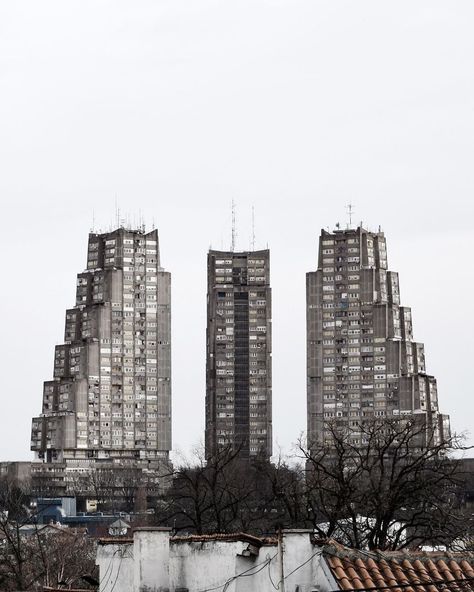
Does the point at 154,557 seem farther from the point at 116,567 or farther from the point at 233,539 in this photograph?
the point at 233,539

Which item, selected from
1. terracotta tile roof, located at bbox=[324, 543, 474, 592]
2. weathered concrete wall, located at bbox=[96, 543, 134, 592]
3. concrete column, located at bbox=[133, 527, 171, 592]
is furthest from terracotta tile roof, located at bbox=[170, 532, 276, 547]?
weathered concrete wall, located at bbox=[96, 543, 134, 592]

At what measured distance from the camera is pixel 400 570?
26828 millimetres

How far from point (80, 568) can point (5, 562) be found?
60.5 ft

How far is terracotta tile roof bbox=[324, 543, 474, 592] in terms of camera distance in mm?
26156

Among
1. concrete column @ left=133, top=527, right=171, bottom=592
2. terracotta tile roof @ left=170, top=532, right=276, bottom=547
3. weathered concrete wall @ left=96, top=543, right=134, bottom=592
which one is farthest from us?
weathered concrete wall @ left=96, top=543, right=134, bottom=592

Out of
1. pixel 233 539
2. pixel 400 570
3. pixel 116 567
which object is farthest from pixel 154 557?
pixel 400 570

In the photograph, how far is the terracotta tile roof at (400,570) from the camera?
1030 inches

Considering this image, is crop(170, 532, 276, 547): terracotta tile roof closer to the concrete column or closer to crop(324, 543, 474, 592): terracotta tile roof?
the concrete column

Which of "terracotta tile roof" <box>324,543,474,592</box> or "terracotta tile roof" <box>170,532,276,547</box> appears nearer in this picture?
"terracotta tile roof" <box>324,543,474,592</box>

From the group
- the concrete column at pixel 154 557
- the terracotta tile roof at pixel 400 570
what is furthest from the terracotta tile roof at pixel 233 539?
the terracotta tile roof at pixel 400 570

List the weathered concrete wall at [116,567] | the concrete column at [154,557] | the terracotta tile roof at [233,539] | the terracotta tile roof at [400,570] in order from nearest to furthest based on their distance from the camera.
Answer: the terracotta tile roof at [400,570] → the terracotta tile roof at [233,539] → the concrete column at [154,557] → the weathered concrete wall at [116,567]

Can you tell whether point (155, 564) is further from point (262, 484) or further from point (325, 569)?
point (262, 484)

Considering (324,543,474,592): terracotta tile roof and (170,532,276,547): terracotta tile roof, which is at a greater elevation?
(170,532,276,547): terracotta tile roof

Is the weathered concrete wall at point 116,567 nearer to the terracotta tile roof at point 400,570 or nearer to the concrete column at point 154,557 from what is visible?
the concrete column at point 154,557
